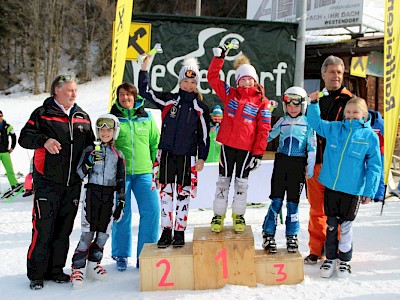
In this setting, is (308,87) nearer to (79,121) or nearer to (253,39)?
(253,39)

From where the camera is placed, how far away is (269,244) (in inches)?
167

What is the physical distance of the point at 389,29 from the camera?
19.4 feet

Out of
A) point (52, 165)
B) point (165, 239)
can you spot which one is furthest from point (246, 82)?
point (52, 165)

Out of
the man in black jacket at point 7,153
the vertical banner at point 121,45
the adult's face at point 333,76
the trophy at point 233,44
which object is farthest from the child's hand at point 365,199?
the man in black jacket at point 7,153

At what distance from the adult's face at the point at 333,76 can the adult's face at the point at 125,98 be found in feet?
6.35

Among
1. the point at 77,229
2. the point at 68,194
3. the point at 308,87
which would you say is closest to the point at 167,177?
the point at 68,194

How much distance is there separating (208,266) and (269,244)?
66 centimetres

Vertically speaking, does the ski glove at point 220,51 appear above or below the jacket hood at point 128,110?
above

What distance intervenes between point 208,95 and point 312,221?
3001 mm

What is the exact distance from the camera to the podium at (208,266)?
3.94 metres

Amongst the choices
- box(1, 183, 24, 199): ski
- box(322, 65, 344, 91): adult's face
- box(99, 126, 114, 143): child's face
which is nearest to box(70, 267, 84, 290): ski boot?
box(99, 126, 114, 143): child's face

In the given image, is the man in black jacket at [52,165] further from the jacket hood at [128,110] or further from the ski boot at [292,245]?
the ski boot at [292,245]

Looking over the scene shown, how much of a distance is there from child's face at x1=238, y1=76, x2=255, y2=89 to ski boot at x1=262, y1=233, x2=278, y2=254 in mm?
1415

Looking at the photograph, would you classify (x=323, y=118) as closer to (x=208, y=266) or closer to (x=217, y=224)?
(x=217, y=224)
